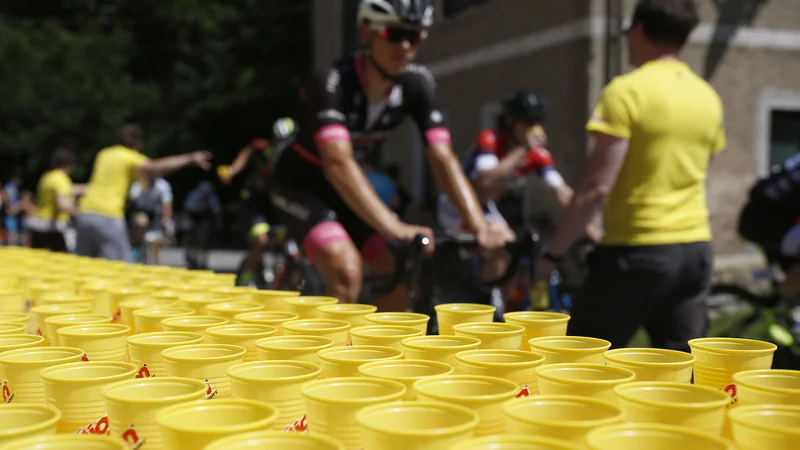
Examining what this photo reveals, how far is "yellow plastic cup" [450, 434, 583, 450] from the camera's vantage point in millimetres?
1166

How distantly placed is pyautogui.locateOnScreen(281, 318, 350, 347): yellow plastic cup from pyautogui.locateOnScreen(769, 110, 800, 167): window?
949 cm

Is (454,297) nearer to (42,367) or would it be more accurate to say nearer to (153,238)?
(42,367)

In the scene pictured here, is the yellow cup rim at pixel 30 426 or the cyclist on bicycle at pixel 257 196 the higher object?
the cyclist on bicycle at pixel 257 196

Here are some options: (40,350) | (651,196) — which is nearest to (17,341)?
(40,350)

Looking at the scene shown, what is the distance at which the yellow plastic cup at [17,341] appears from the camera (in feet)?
6.17

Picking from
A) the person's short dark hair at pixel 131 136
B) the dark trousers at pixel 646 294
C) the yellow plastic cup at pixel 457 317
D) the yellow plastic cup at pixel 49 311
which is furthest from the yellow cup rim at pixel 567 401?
the person's short dark hair at pixel 131 136

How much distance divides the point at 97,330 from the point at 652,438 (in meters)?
1.45

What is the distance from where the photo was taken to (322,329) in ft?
6.98

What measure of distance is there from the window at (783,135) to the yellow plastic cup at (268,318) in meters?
9.41

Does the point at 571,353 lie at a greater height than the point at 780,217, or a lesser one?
lesser

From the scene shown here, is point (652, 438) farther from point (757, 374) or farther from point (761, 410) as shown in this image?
point (757, 374)

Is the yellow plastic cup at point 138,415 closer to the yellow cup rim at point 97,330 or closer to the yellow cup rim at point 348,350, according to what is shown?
the yellow cup rim at point 348,350

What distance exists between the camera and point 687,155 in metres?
3.48

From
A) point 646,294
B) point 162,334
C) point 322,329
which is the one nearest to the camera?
point 162,334
